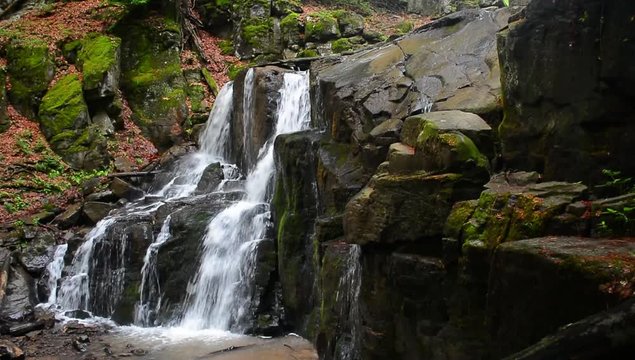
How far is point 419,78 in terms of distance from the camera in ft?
32.8

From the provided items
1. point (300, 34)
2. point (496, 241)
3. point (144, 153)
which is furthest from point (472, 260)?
point (300, 34)

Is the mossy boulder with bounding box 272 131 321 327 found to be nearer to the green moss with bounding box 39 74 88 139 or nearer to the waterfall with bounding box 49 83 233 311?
the waterfall with bounding box 49 83 233 311

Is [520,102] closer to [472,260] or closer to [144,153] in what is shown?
[472,260]

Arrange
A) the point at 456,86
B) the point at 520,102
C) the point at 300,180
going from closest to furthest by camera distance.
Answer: the point at 520,102 < the point at 456,86 < the point at 300,180

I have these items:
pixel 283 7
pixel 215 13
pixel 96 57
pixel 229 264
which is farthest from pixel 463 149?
pixel 215 13

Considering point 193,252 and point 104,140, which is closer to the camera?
point 193,252

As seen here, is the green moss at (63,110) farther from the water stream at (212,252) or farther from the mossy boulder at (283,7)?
the mossy boulder at (283,7)

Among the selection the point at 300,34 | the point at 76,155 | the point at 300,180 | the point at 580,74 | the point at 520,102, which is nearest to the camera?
the point at 580,74

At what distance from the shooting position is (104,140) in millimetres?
16297

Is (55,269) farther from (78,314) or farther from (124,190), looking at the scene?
(124,190)

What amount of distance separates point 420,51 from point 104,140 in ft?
32.8

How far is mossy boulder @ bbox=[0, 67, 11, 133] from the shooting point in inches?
630

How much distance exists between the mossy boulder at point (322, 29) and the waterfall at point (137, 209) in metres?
4.59

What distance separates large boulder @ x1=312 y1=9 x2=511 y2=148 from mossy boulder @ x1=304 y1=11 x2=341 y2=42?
7.72m
